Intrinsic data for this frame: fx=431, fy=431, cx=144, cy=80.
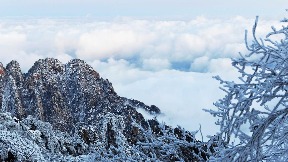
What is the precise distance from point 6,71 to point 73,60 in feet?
63.6

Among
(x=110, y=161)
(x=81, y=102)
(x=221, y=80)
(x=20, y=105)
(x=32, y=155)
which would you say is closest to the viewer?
(x=221, y=80)

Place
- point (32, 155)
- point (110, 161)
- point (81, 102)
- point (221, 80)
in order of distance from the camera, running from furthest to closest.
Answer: point (81, 102)
point (32, 155)
point (110, 161)
point (221, 80)

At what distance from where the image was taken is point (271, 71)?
3648 millimetres

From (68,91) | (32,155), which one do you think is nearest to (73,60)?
(68,91)

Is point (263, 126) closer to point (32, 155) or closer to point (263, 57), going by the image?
point (263, 57)

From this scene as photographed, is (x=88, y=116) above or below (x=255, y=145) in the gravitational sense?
above

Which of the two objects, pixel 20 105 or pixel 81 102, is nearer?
pixel 20 105

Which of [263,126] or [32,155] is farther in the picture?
[32,155]

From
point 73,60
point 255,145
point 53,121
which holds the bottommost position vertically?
point 255,145

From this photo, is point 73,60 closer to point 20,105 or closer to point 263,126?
point 20,105

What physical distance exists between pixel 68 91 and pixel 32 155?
11151cm

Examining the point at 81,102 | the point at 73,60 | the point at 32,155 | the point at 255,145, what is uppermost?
the point at 73,60

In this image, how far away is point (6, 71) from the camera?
11069 centimetres

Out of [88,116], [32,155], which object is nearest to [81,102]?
[88,116]
